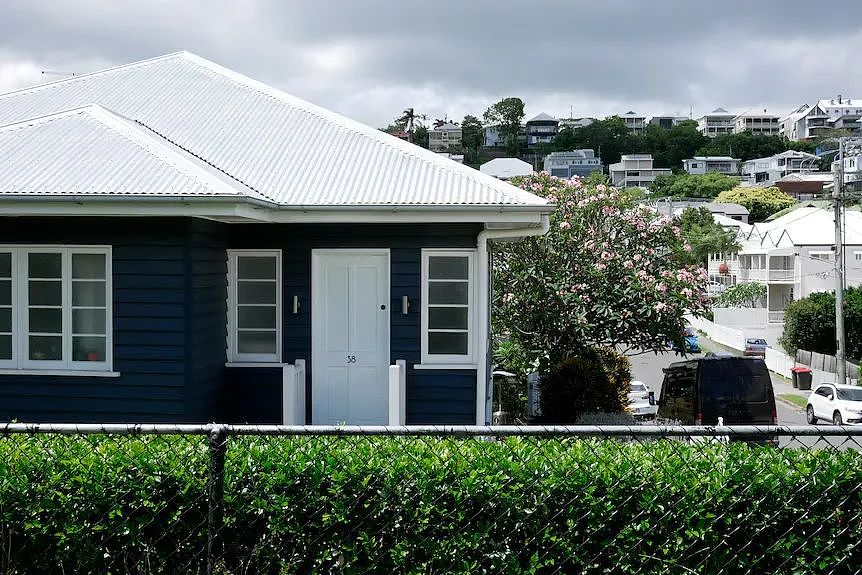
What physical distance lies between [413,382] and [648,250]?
1126 cm

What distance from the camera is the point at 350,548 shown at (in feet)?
13.9

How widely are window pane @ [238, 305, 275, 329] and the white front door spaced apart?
1.81ft

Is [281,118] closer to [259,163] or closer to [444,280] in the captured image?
[259,163]

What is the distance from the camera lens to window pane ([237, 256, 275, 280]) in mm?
11477

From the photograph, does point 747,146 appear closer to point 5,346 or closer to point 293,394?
point 293,394

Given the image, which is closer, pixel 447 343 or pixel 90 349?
pixel 90 349

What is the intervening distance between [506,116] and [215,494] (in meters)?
158

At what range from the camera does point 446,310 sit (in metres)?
11.2

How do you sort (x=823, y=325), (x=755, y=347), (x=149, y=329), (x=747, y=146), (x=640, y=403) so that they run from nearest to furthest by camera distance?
(x=149, y=329), (x=640, y=403), (x=823, y=325), (x=755, y=347), (x=747, y=146)

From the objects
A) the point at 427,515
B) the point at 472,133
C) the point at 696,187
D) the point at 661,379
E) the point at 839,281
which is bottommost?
the point at 661,379

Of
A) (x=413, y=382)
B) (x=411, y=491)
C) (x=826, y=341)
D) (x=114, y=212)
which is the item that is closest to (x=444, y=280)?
(x=413, y=382)

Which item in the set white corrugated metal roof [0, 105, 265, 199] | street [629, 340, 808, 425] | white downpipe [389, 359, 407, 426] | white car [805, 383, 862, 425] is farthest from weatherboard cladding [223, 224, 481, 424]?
white car [805, 383, 862, 425]

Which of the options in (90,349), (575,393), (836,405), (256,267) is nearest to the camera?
(90,349)

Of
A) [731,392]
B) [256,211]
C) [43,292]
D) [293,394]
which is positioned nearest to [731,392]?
[731,392]
